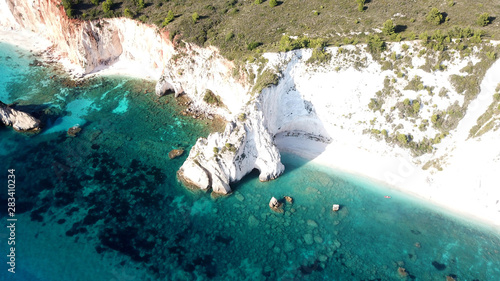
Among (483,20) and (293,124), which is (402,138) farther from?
(483,20)

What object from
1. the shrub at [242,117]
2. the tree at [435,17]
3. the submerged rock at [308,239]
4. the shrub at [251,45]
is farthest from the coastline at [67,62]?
the tree at [435,17]

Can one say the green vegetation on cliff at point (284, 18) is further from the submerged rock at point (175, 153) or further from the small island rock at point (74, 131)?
the small island rock at point (74, 131)

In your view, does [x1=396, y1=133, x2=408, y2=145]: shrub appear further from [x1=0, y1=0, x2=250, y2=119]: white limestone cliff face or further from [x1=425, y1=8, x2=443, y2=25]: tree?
[x1=0, y1=0, x2=250, y2=119]: white limestone cliff face

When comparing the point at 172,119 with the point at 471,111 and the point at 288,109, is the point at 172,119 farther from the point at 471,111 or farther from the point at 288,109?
the point at 471,111

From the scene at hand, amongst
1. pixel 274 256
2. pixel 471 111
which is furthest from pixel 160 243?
pixel 471 111

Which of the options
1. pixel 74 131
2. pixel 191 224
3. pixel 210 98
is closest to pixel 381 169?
pixel 191 224
